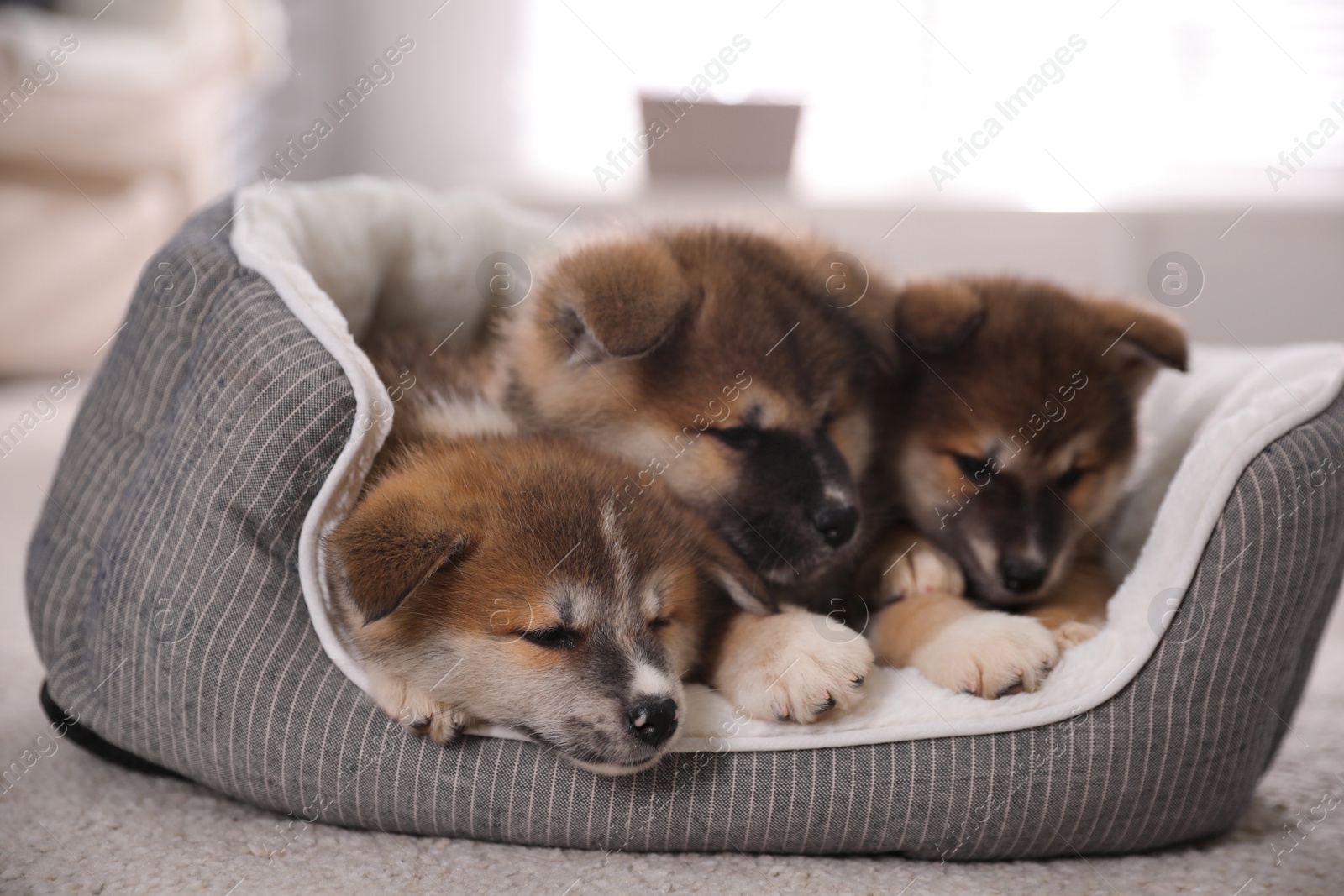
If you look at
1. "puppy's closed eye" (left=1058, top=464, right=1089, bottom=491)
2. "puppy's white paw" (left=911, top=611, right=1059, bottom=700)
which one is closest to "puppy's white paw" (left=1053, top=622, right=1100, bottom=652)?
"puppy's white paw" (left=911, top=611, right=1059, bottom=700)

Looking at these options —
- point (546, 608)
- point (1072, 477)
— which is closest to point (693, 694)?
point (546, 608)

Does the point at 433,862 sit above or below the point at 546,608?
below

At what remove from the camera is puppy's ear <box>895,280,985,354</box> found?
1.78m

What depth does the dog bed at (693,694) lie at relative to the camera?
139 cm

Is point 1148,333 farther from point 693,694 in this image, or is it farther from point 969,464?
point 693,694

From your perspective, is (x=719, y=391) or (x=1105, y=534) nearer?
(x=719, y=391)

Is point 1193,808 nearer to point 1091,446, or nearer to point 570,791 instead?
point 1091,446

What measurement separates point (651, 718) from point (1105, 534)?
1179mm

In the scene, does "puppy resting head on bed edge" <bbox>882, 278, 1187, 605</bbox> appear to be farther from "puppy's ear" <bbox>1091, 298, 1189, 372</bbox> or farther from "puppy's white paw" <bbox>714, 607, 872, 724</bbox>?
"puppy's white paw" <bbox>714, 607, 872, 724</bbox>

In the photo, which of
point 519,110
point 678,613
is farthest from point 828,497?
point 519,110

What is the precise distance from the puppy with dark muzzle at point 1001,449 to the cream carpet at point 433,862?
0.36 meters

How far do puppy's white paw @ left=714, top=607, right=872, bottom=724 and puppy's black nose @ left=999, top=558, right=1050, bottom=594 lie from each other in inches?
13.6

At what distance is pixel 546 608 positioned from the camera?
1.33 metres

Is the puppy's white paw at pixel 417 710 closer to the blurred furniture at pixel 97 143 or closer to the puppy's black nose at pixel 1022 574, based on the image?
the puppy's black nose at pixel 1022 574
